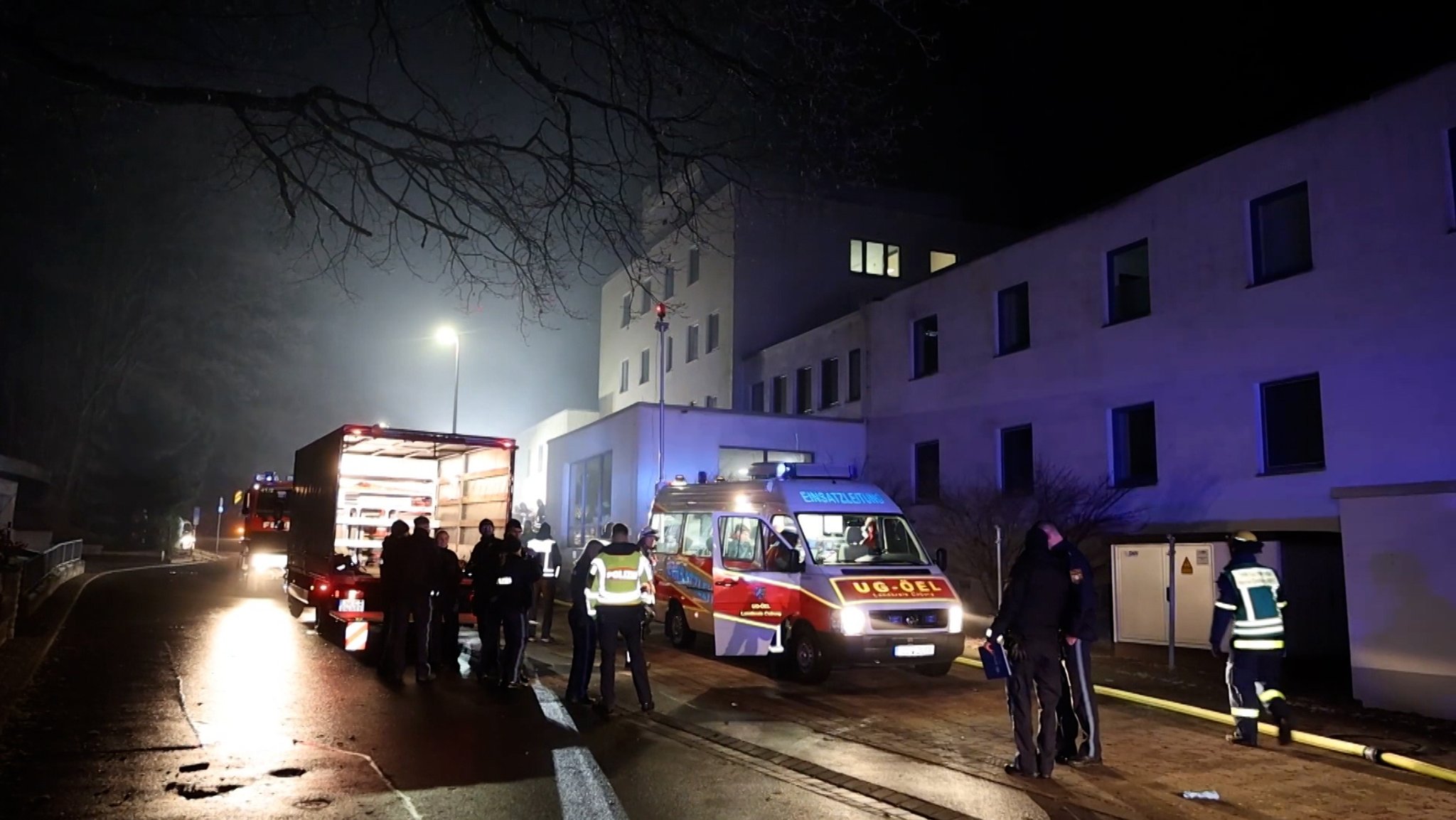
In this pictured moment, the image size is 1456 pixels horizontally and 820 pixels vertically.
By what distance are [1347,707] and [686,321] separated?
29.4 m

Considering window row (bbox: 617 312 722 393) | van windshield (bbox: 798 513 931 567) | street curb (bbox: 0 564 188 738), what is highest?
window row (bbox: 617 312 722 393)

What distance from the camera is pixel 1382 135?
49.1ft

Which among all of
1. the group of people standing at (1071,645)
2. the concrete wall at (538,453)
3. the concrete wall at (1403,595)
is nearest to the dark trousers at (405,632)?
Result: the group of people standing at (1071,645)

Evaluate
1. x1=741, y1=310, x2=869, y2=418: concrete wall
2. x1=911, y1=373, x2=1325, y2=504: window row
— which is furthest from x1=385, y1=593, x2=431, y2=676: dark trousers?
x1=741, y1=310, x2=869, y2=418: concrete wall

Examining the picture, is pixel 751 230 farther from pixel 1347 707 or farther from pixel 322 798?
pixel 322 798

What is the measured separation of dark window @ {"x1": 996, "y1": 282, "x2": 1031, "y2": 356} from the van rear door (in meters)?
10.8

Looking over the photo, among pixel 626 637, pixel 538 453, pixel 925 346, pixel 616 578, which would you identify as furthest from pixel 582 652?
pixel 538 453

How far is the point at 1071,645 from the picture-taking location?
7977mm

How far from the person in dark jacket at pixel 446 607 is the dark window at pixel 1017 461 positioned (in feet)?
42.3

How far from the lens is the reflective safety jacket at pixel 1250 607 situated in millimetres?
8703

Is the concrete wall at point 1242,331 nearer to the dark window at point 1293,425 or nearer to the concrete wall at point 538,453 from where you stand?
the dark window at point 1293,425

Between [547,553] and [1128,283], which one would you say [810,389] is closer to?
[1128,283]

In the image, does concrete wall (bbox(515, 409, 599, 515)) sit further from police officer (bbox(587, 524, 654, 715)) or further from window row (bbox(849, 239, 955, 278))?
police officer (bbox(587, 524, 654, 715))

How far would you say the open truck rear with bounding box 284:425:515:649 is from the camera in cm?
1369
